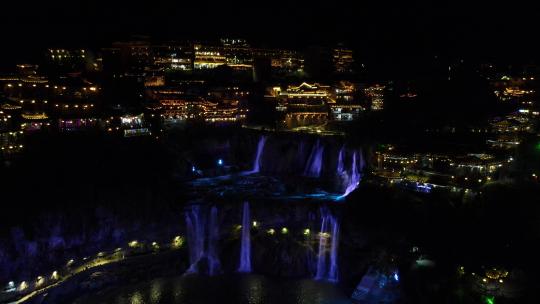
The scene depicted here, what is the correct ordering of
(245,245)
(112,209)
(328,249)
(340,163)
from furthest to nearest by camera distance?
1. (340,163)
2. (245,245)
3. (112,209)
4. (328,249)

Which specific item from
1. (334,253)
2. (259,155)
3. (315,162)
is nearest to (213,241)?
(334,253)

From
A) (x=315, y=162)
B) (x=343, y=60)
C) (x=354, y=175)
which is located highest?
(x=343, y=60)

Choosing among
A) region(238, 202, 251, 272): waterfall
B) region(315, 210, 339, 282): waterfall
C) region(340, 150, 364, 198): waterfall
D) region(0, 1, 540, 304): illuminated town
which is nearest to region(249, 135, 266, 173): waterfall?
region(0, 1, 540, 304): illuminated town

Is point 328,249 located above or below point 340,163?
below

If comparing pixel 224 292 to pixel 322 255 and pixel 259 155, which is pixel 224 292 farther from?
pixel 259 155

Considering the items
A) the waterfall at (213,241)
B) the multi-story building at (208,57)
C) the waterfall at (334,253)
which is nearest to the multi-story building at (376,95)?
the multi-story building at (208,57)

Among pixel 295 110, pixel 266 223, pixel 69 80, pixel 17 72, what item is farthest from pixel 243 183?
pixel 17 72

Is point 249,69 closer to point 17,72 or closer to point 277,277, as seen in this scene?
point 17,72

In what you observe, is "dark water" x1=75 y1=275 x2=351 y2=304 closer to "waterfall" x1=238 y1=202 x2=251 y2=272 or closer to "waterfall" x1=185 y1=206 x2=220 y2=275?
"waterfall" x1=238 y1=202 x2=251 y2=272
